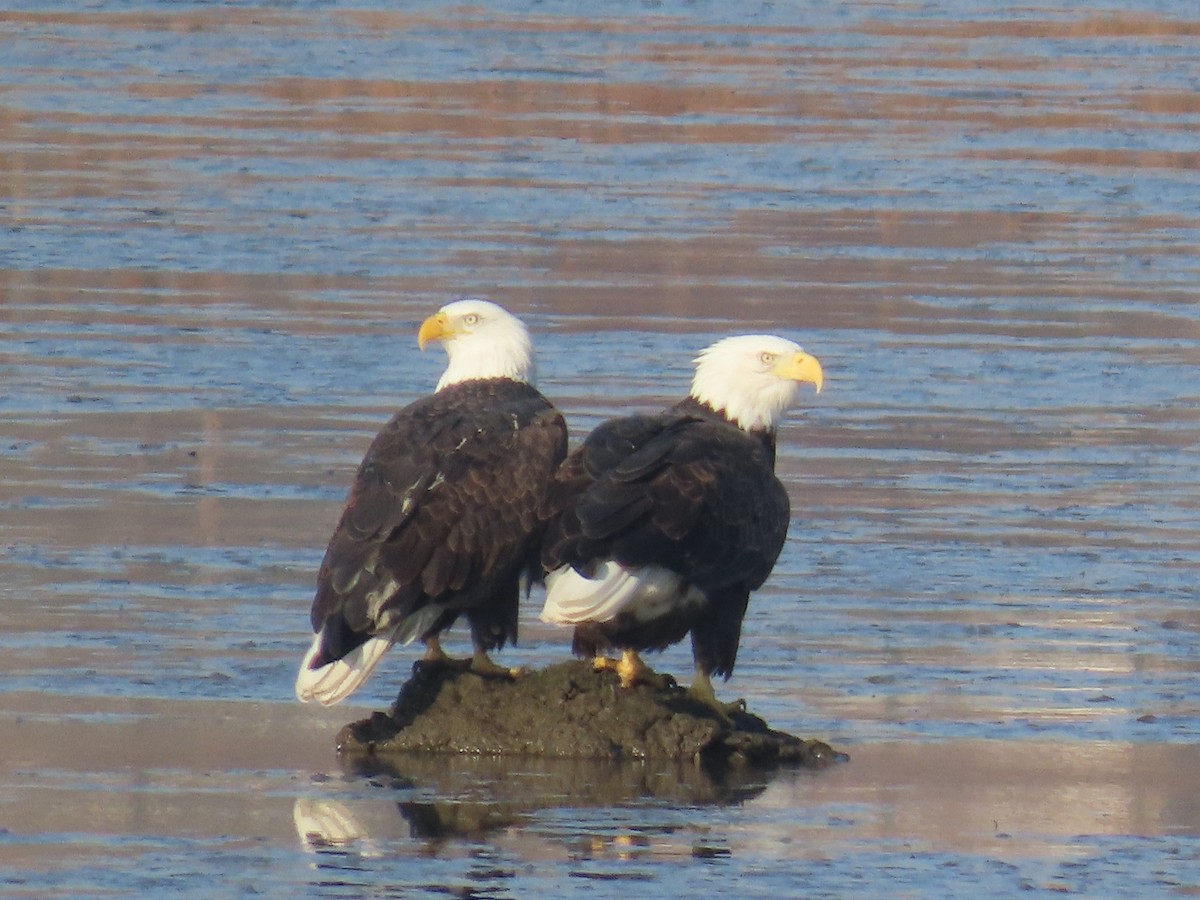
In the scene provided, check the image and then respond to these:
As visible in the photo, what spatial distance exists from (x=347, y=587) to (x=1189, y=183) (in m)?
11.5

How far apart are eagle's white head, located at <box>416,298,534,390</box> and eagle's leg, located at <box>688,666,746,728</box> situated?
41.8 inches

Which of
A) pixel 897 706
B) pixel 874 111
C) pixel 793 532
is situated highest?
pixel 874 111

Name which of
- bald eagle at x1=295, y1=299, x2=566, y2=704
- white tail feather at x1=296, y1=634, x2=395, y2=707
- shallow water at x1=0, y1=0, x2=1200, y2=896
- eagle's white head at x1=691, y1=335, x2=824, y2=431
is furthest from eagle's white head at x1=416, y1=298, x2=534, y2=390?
white tail feather at x1=296, y1=634, x2=395, y2=707

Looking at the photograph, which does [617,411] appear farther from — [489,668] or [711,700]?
[711,700]

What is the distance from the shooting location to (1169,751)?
715 cm

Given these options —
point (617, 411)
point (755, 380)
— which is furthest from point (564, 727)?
point (617, 411)

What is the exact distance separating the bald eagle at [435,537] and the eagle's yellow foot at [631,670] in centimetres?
30

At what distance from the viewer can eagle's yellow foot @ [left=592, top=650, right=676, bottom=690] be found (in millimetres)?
7273

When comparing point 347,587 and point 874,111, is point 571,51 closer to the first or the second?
point 874,111

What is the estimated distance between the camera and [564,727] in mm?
7078

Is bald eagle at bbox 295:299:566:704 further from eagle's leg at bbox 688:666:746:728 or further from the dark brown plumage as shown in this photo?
eagle's leg at bbox 688:666:746:728

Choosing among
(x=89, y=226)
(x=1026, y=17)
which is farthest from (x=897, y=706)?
(x=1026, y=17)

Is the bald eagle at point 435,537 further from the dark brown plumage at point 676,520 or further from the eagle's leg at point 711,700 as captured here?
the eagle's leg at point 711,700

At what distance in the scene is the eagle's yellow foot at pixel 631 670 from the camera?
23.9 ft
